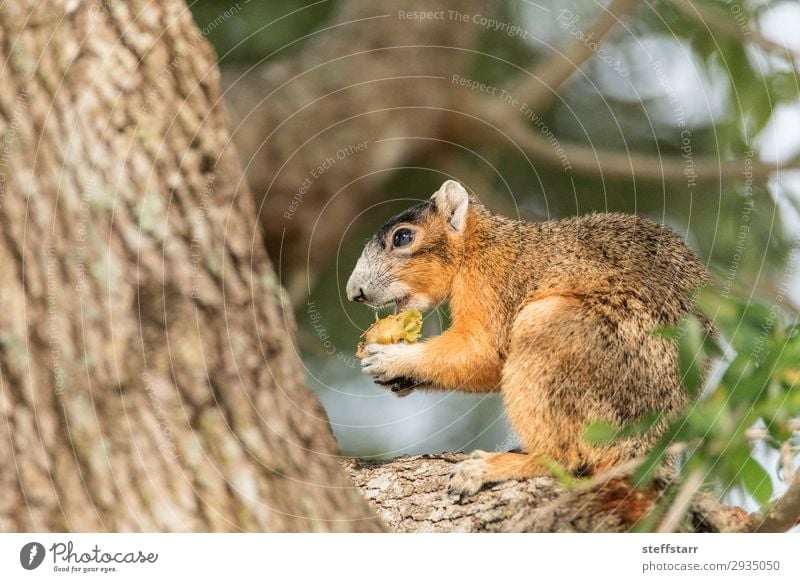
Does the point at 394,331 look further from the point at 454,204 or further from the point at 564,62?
the point at 564,62

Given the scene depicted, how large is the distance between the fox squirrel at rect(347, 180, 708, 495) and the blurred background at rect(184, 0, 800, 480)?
0.30m

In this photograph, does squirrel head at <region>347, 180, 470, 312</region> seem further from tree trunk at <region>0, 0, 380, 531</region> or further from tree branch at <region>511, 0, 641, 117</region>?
tree branch at <region>511, 0, 641, 117</region>

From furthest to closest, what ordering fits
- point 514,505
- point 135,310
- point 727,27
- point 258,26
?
point 258,26 < point 727,27 < point 514,505 < point 135,310

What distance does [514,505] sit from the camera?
9.20ft

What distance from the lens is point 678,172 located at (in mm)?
4133

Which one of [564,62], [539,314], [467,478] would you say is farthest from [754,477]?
[564,62]

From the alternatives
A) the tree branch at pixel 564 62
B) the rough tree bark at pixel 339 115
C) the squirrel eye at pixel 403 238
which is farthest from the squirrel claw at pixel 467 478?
the tree branch at pixel 564 62

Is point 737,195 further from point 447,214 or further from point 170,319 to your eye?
point 170,319

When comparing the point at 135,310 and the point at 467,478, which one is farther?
the point at 467,478

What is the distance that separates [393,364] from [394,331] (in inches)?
7.6

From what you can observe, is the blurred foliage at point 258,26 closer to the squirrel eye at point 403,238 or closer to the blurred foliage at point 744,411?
the squirrel eye at point 403,238

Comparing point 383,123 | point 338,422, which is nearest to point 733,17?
point 383,123

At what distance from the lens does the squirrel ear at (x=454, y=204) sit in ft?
11.6

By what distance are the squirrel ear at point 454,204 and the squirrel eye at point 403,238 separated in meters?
0.16
